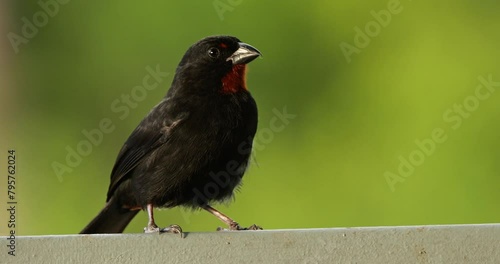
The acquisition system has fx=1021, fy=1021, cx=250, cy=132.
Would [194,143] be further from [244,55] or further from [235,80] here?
[244,55]

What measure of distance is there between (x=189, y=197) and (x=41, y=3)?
4.46 m

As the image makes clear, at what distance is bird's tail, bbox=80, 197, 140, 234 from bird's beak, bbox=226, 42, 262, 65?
85 cm

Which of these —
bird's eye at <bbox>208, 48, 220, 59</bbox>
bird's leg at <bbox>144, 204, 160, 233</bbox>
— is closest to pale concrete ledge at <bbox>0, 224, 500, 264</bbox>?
bird's leg at <bbox>144, 204, 160, 233</bbox>

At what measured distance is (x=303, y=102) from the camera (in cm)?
786

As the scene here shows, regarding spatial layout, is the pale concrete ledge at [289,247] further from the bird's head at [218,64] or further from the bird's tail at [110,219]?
the bird's tail at [110,219]

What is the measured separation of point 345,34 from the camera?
7961 millimetres

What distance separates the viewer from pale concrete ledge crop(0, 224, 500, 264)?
2.91m

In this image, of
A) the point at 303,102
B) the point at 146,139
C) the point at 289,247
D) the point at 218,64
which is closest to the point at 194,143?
the point at 146,139

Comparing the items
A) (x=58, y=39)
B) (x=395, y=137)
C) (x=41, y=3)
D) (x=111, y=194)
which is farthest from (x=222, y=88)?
(x=58, y=39)

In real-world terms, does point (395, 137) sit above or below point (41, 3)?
below

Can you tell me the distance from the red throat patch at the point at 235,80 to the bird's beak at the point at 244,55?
0.10 ft

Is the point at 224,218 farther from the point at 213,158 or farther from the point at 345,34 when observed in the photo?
the point at 345,34

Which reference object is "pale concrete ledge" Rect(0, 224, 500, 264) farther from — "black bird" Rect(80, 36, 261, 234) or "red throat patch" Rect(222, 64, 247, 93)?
"red throat patch" Rect(222, 64, 247, 93)

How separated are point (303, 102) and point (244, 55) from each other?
3374 millimetres
